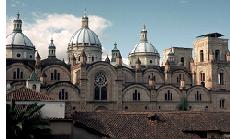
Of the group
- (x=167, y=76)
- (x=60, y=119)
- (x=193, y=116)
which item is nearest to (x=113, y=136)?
(x=60, y=119)

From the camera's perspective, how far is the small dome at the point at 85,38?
2242 inches

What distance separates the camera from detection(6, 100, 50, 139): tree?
1357 cm

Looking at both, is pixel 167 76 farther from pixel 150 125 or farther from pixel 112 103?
pixel 150 125

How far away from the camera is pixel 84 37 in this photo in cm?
5716

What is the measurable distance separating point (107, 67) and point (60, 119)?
27989 mm

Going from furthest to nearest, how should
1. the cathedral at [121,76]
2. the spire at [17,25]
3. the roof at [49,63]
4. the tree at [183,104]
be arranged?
the spire at [17,25] → the roof at [49,63] → the tree at [183,104] → the cathedral at [121,76]

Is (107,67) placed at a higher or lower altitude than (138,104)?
higher

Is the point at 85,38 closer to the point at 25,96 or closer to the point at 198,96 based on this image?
the point at 198,96

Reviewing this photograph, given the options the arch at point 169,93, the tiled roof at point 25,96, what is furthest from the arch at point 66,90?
the tiled roof at point 25,96

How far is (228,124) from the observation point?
84.3 feet

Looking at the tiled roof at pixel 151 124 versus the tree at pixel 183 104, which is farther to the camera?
the tree at pixel 183 104

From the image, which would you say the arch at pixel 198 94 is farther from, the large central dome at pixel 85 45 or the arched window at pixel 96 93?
the large central dome at pixel 85 45

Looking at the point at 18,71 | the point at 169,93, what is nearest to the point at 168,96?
the point at 169,93
